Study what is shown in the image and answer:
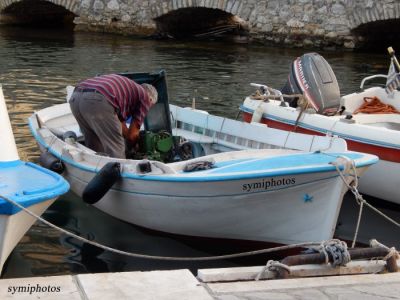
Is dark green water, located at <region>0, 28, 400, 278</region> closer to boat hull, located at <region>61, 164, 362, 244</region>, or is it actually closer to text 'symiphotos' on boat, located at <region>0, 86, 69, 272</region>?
boat hull, located at <region>61, 164, 362, 244</region>

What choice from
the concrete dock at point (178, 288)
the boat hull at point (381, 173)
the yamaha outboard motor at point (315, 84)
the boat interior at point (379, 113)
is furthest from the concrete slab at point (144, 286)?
the yamaha outboard motor at point (315, 84)

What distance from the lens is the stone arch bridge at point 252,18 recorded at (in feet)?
59.1

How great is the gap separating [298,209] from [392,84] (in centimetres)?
371

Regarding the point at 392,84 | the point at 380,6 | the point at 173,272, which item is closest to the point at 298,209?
the point at 173,272

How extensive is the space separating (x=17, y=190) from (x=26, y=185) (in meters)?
0.12

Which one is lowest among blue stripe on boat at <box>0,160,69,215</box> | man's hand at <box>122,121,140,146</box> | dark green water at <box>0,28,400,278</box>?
dark green water at <box>0,28,400,278</box>

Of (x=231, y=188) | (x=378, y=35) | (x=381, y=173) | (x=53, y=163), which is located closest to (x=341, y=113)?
(x=381, y=173)

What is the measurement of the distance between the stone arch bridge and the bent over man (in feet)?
39.9

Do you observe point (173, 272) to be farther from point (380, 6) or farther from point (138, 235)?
point (380, 6)

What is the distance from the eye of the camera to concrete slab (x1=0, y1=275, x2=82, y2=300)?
3639 mm

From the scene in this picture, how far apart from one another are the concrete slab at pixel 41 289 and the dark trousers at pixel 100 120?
2.56m

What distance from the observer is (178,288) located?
3.83m

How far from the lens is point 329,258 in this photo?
4.24 metres

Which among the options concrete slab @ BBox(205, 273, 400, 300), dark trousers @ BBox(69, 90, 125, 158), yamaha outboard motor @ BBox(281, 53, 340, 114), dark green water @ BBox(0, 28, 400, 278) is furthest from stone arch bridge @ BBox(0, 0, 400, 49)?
concrete slab @ BBox(205, 273, 400, 300)
